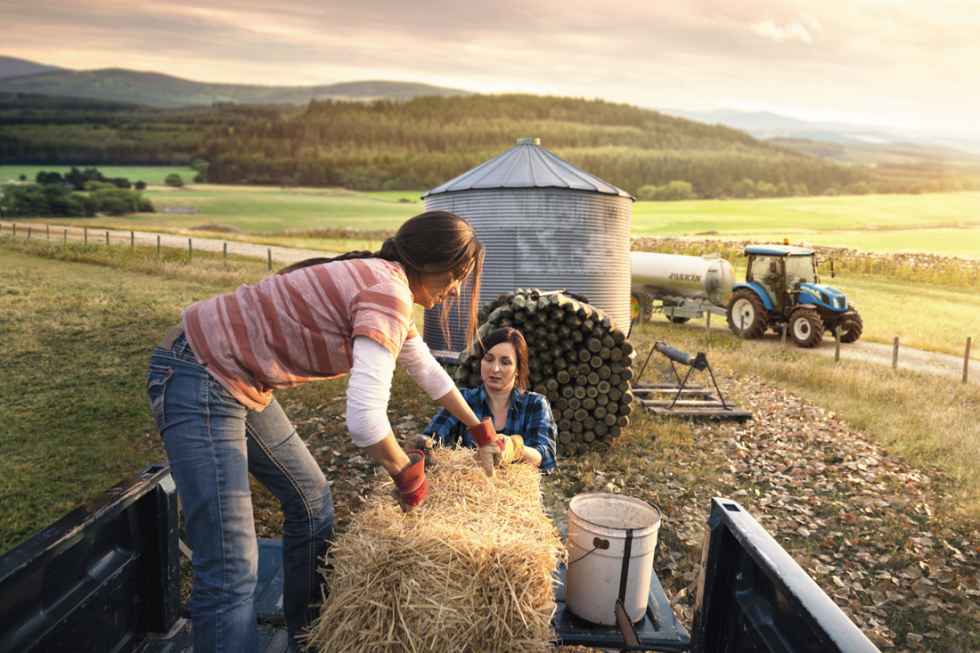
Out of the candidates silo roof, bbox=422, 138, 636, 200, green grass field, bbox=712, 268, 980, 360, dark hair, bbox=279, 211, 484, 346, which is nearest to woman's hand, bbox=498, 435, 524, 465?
dark hair, bbox=279, 211, 484, 346

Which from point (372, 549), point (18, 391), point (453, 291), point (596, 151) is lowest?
point (18, 391)

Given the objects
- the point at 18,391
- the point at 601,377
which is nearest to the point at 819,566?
the point at 601,377

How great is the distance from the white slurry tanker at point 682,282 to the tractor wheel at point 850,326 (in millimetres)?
3611

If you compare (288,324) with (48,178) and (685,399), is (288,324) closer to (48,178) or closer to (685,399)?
(685,399)

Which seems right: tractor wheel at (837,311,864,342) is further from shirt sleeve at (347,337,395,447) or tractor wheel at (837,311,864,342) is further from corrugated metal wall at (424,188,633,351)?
shirt sleeve at (347,337,395,447)

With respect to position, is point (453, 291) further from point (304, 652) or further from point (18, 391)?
point (18, 391)

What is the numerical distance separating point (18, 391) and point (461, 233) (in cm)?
1018

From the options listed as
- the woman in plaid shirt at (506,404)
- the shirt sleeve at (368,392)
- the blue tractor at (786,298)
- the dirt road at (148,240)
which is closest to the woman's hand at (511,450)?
the woman in plaid shirt at (506,404)

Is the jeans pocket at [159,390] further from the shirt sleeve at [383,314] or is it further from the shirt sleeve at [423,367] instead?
the shirt sleeve at [423,367]

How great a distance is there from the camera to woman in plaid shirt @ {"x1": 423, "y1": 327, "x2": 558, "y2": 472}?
13.8 ft

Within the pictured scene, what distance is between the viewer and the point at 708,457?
8320mm

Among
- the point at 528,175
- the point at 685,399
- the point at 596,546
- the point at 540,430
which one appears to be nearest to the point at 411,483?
the point at 596,546

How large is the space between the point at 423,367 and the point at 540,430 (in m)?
1.72

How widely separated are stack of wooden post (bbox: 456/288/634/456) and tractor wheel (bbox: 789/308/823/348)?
10603 mm
